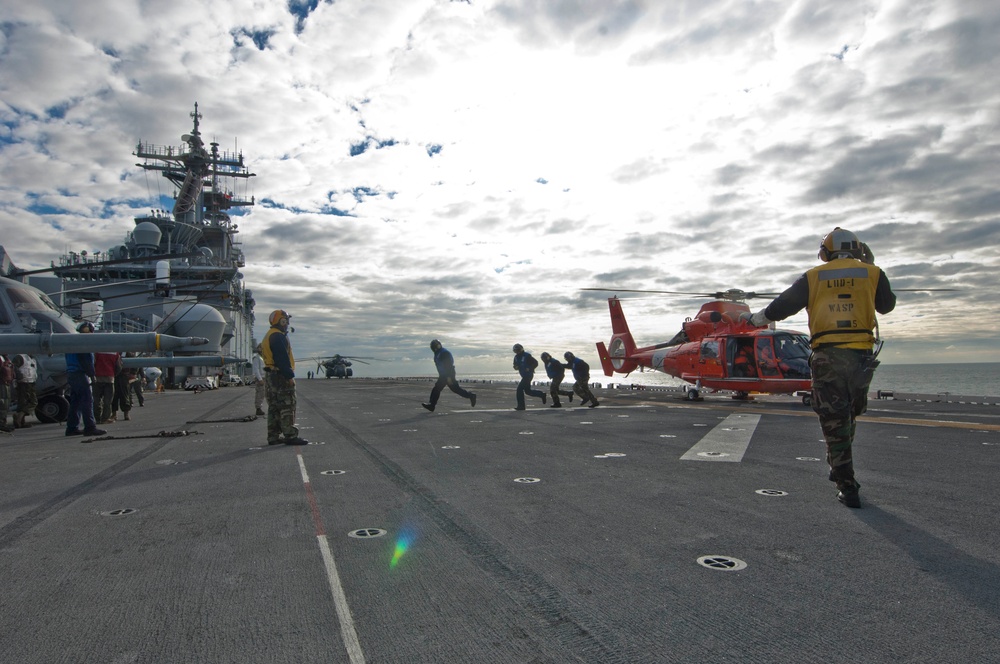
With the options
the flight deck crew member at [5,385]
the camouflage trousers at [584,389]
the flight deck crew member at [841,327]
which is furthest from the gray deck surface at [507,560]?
the camouflage trousers at [584,389]

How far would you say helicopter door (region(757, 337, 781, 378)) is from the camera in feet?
55.1

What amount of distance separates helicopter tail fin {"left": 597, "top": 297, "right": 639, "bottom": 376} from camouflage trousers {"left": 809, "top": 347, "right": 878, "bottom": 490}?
21189 mm

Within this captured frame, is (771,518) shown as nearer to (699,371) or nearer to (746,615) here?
(746,615)

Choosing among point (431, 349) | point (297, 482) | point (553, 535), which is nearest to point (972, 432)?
point (553, 535)

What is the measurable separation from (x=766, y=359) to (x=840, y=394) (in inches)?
526

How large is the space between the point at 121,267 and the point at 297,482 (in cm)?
6196

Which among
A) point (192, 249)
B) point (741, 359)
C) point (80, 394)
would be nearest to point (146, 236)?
point (192, 249)

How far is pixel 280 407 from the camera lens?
9062 mm

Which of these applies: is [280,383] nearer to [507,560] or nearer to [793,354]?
[507,560]

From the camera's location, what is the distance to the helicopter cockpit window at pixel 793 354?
16438 millimetres

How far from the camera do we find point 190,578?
3.19 m

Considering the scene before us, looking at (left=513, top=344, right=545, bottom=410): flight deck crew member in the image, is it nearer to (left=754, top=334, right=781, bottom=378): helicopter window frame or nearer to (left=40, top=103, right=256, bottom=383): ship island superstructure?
(left=754, top=334, right=781, bottom=378): helicopter window frame

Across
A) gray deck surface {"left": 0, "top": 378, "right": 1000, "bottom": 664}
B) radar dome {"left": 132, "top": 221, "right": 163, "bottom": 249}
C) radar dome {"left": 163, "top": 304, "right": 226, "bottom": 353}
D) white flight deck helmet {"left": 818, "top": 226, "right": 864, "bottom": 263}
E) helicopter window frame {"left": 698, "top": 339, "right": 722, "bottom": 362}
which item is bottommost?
gray deck surface {"left": 0, "top": 378, "right": 1000, "bottom": 664}

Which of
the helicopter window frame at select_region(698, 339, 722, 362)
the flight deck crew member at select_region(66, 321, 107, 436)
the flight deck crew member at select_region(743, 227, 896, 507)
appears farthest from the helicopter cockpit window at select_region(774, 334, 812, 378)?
the flight deck crew member at select_region(66, 321, 107, 436)
